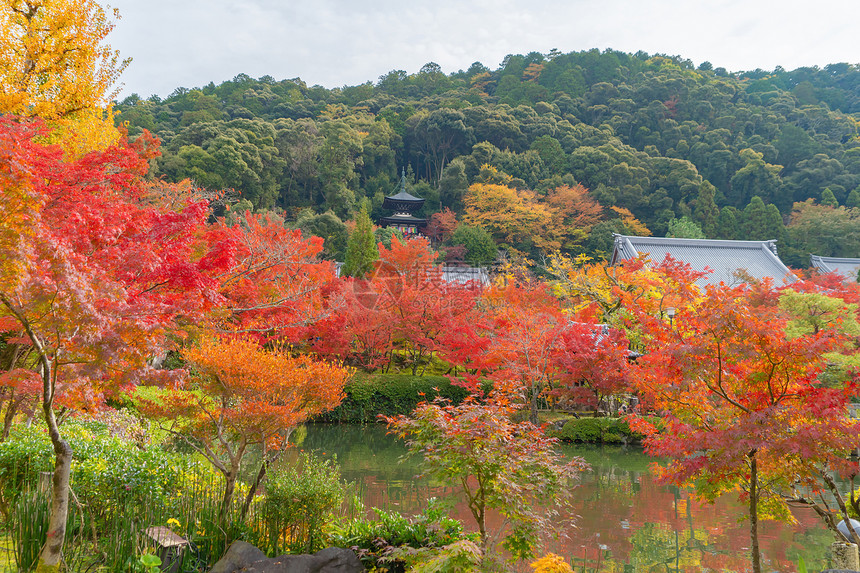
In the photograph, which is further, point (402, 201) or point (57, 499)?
point (402, 201)

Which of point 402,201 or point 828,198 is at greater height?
point 828,198

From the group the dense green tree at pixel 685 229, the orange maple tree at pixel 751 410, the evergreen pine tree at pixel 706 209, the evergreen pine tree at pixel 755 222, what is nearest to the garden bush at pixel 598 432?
the orange maple tree at pixel 751 410

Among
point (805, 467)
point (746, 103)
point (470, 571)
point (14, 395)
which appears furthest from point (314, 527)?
point (746, 103)

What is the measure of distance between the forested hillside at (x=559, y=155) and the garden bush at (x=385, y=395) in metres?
12.0

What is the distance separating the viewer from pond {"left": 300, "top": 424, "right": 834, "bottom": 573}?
5672 mm

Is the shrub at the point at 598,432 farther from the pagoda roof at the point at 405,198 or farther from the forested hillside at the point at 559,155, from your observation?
the pagoda roof at the point at 405,198

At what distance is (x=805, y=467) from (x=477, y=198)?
88.4 ft

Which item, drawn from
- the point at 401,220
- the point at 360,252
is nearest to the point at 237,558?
the point at 360,252

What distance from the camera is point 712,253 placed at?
25734 millimetres

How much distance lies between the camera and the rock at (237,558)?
3955 millimetres

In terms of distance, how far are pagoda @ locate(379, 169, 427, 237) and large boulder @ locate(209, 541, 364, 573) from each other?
2851 centimetres

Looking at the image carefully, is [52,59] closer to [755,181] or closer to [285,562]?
[285,562]

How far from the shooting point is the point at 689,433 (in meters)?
4.29

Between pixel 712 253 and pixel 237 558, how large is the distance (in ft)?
89.2
